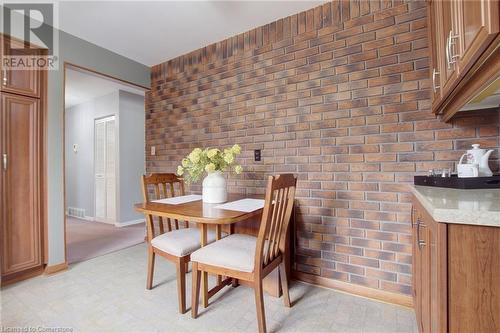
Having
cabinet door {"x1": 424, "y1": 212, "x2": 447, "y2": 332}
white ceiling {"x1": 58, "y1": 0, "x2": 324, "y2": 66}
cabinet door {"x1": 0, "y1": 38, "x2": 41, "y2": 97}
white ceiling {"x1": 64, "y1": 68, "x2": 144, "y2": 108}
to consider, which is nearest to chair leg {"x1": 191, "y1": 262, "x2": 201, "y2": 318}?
cabinet door {"x1": 424, "y1": 212, "x2": 447, "y2": 332}

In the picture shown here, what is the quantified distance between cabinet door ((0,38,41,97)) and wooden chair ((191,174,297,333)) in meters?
2.18

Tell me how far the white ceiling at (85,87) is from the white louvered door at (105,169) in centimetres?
47

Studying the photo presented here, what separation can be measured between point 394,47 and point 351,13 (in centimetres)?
46

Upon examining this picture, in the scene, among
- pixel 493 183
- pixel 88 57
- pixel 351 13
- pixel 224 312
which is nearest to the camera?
pixel 493 183

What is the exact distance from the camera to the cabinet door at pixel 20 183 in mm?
2094

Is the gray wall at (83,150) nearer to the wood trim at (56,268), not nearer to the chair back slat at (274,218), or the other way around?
the wood trim at (56,268)

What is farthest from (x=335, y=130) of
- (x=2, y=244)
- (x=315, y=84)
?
(x=2, y=244)

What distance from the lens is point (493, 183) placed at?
1.18 meters

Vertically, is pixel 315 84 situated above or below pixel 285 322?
above

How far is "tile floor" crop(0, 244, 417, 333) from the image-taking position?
1.55m

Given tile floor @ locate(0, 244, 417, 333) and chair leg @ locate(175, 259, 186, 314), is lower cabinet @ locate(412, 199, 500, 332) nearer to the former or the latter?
tile floor @ locate(0, 244, 417, 333)

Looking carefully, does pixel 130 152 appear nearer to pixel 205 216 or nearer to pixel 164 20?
pixel 164 20

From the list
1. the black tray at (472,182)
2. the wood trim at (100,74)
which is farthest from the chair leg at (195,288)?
the wood trim at (100,74)

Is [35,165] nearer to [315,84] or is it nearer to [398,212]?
[315,84]
